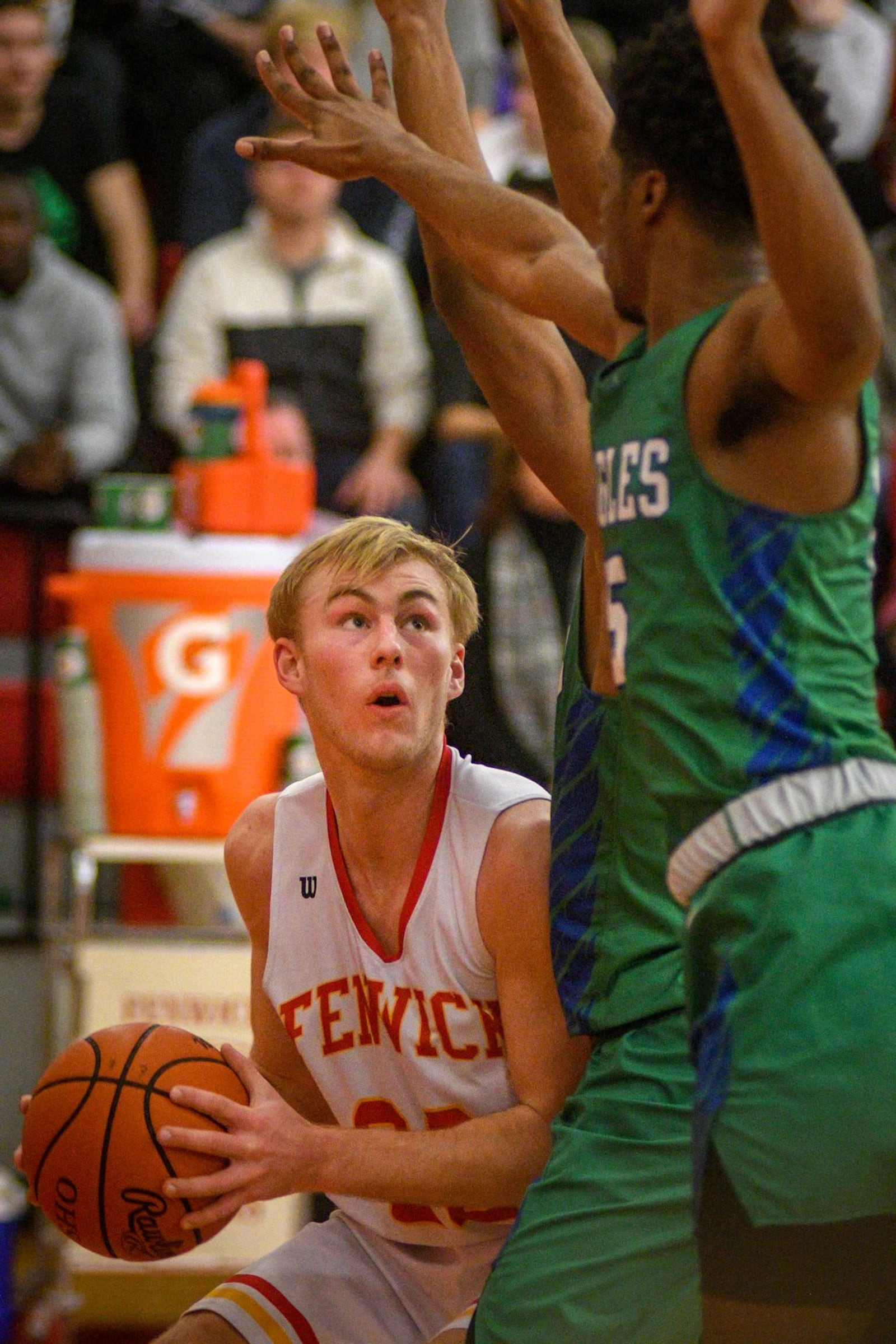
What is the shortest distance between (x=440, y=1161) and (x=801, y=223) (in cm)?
139

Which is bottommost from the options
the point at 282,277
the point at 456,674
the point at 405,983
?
the point at 405,983

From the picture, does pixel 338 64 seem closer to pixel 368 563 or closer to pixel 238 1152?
pixel 368 563

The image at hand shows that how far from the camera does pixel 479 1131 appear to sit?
8.42ft

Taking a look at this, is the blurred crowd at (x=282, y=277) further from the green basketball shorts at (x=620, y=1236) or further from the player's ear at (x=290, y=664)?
the green basketball shorts at (x=620, y=1236)

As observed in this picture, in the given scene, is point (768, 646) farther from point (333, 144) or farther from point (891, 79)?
point (891, 79)

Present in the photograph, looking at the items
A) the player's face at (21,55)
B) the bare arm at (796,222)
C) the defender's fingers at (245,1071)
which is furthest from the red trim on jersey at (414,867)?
the player's face at (21,55)

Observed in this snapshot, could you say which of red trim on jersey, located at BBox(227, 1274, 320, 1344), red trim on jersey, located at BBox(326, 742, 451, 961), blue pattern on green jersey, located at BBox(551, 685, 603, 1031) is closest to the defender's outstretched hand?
blue pattern on green jersey, located at BBox(551, 685, 603, 1031)

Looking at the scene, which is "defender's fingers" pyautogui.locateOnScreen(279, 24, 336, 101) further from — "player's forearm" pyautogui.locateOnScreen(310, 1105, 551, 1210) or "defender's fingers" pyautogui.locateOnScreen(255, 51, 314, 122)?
"player's forearm" pyautogui.locateOnScreen(310, 1105, 551, 1210)

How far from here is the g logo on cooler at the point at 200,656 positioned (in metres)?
5.00

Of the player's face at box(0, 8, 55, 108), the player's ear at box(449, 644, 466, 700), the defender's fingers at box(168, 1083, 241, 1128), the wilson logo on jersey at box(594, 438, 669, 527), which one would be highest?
the player's face at box(0, 8, 55, 108)

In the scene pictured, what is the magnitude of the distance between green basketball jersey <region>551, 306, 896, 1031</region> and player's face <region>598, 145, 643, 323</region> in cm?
7

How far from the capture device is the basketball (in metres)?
2.47

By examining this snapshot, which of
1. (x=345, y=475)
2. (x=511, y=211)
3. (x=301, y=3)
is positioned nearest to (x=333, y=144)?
(x=511, y=211)

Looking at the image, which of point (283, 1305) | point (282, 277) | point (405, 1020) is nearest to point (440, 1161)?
point (405, 1020)
